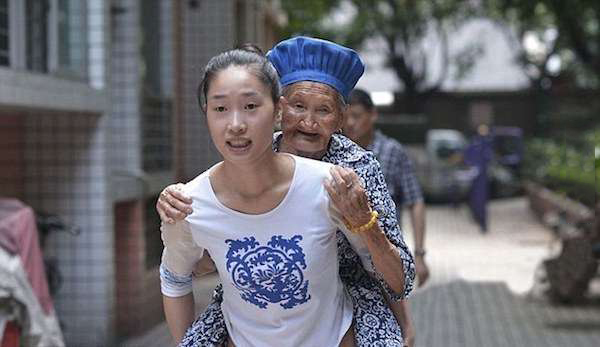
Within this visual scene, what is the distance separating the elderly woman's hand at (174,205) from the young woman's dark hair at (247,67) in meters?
0.25

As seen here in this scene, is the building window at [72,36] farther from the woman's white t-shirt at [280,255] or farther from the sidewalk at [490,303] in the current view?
the woman's white t-shirt at [280,255]

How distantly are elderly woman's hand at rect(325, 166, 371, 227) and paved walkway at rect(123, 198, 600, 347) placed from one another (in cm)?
635

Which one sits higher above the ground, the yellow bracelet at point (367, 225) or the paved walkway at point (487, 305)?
the yellow bracelet at point (367, 225)

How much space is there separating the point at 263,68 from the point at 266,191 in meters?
0.34

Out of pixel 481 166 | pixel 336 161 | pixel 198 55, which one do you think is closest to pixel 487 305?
pixel 198 55

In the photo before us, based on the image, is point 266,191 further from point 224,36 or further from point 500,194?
point 500,194

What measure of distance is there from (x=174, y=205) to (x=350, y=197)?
498 millimetres

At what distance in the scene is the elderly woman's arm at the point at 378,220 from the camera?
2920 millimetres

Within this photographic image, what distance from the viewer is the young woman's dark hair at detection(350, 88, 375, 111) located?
21.1 ft

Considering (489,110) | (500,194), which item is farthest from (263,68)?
(489,110)

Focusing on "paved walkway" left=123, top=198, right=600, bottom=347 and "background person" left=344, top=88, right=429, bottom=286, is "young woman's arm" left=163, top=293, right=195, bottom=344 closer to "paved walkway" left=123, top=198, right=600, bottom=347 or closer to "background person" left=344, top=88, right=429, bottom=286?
"background person" left=344, top=88, right=429, bottom=286

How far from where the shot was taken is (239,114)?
2914 millimetres

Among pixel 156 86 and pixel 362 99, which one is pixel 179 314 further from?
pixel 156 86

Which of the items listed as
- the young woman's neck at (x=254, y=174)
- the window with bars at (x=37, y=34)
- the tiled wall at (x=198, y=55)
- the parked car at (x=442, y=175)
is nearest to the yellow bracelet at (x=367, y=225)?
the young woman's neck at (x=254, y=174)
